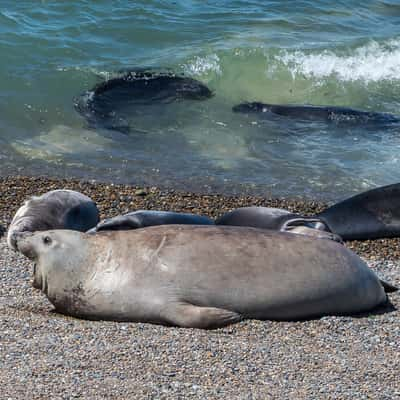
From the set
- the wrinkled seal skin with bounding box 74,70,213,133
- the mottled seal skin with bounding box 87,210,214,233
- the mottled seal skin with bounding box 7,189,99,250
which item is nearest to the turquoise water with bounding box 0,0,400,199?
the wrinkled seal skin with bounding box 74,70,213,133

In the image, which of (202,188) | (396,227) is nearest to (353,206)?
(396,227)

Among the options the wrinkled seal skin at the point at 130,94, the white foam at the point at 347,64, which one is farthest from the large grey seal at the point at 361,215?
the white foam at the point at 347,64

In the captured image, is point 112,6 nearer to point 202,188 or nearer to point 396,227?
point 202,188

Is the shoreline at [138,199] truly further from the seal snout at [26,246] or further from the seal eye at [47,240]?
the seal eye at [47,240]

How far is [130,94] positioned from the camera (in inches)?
536

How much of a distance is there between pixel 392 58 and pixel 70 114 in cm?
675

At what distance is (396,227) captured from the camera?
8422 millimetres

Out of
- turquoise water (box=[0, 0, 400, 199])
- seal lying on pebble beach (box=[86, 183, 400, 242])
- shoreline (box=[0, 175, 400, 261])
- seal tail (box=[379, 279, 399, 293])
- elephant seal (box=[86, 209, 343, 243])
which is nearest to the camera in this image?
seal tail (box=[379, 279, 399, 293])

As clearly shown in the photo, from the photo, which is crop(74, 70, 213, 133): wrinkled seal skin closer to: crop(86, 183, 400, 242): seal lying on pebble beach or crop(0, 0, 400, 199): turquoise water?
crop(0, 0, 400, 199): turquoise water

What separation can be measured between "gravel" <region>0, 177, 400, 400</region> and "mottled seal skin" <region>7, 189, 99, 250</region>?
2.69 ft

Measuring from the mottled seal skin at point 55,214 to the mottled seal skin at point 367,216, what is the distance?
215cm

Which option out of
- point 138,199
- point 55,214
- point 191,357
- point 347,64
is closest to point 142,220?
point 55,214

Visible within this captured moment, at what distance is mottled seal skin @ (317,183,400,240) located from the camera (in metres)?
8.37

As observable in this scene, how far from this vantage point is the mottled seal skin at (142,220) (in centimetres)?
685
